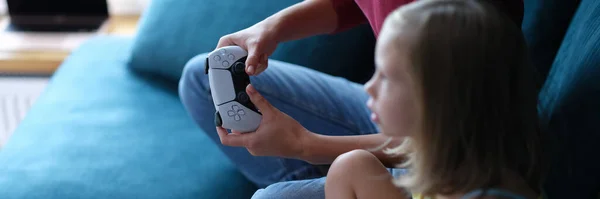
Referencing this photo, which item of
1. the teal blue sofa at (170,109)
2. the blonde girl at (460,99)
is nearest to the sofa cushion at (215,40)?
the teal blue sofa at (170,109)

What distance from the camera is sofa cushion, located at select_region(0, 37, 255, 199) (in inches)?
41.8

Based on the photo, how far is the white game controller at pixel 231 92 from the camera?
87 centimetres

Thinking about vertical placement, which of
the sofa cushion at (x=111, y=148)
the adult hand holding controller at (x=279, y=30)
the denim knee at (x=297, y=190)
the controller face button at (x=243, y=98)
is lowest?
the sofa cushion at (x=111, y=148)

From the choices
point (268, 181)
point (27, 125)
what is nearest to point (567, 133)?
point (268, 181)

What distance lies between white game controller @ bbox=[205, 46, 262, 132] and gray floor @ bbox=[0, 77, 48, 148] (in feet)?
3.32

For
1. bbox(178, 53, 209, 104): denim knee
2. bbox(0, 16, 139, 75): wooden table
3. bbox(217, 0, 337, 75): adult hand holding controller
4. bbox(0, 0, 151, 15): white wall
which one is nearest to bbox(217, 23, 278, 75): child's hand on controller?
bbox(217, 0, 337, 75): adult hand holding controller

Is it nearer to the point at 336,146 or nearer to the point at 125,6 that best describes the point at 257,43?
the point at 336,146

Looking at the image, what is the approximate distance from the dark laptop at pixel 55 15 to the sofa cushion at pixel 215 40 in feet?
1.34

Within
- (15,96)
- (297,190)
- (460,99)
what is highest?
(460,99)

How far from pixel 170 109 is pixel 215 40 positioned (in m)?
0.17

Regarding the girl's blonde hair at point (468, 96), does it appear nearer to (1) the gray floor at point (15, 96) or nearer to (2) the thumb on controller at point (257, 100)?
(2) the thumb on controller at point (257, 100)

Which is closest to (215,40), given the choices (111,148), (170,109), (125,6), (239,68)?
(170,109)

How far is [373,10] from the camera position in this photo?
92cm

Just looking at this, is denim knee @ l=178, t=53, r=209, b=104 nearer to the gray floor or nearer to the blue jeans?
the blue jeans
